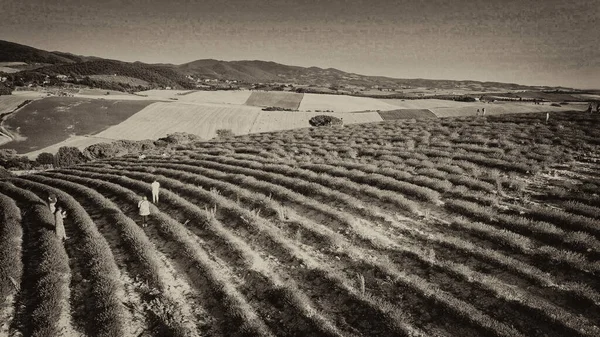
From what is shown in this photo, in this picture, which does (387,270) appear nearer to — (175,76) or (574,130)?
(574,130)

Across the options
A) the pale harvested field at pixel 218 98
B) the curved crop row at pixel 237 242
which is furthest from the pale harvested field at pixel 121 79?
the curved crop row at pixel 237 242

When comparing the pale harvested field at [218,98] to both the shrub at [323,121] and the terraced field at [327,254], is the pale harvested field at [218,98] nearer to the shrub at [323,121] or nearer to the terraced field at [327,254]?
the shrub at [323,121]

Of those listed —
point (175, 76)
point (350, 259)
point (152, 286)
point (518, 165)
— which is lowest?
point (152, 286)

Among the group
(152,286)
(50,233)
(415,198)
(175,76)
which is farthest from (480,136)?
(175,76)

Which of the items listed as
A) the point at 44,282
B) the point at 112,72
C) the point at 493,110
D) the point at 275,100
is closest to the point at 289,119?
the point at 275,100

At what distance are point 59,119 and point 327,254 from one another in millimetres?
70832

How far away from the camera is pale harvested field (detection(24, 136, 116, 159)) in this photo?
47994 millimetres

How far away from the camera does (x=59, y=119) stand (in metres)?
62.5

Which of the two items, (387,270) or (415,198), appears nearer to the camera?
(387,270)

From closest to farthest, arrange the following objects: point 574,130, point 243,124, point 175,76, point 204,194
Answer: point 204,194, point 574,130, point 243,124, point 175,76

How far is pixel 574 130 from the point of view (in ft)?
86.3

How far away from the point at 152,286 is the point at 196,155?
20535mm

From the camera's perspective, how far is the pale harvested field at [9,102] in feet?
218

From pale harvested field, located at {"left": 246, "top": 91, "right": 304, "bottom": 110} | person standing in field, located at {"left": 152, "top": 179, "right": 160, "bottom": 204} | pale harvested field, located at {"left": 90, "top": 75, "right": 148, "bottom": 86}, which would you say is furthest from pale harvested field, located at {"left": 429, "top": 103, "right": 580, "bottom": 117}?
pale harvested field, located at {"left": 90, "top": 75, "right": 148, "bottom": 86}
